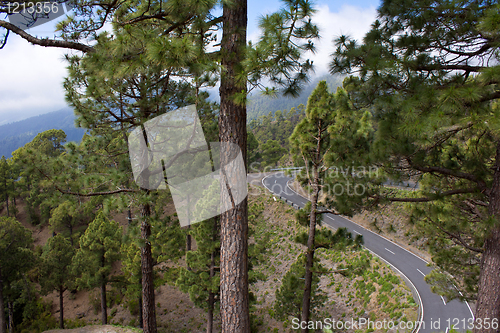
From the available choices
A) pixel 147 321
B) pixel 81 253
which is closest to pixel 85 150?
pixel 147 321

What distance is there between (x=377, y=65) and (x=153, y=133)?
4.27 metres

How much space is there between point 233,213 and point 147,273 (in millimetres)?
3686

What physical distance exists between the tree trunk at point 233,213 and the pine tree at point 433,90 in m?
1.81

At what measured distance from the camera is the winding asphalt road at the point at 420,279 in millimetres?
8367

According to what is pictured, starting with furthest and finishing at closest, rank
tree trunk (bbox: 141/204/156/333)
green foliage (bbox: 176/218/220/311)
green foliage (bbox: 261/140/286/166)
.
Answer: green foliage (bbox: 261/140/286/166) < green foliage (bbox: 176/218/220/311) < tree trunk (bbox: 141/204/156/333)

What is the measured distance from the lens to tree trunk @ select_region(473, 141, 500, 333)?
3.17 metres

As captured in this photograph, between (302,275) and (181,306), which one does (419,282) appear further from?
(181,306)

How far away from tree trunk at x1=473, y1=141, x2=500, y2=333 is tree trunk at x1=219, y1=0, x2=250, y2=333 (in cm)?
314

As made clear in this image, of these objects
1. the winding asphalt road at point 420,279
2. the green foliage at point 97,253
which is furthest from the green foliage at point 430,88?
the green foliage at point 97,253

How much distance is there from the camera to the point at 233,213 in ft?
10.4

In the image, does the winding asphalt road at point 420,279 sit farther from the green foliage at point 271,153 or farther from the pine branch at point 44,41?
the green foliage at point 271,153

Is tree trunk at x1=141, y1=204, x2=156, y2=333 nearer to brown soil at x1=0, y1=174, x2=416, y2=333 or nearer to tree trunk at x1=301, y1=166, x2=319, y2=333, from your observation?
brown soil at x1=0, y1=174, x2=416, y2=333

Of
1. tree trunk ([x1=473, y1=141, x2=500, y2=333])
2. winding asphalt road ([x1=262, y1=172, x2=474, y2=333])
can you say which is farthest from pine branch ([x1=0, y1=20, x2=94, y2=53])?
winding asphalt road ([x1=262, y1=172, x2=474, y2=333])

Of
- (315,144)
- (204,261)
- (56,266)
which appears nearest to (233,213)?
(315,144)
